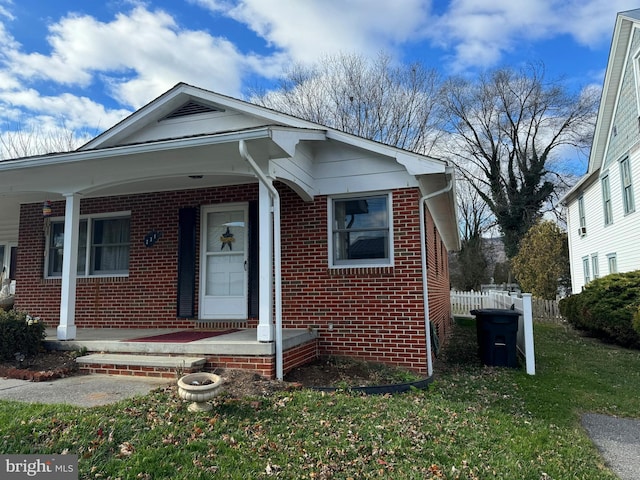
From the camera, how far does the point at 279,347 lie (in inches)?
213

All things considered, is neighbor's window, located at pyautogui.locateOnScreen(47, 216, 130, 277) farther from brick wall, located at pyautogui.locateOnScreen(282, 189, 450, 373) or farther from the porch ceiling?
brick wall, located at pyautogui.locateOnScreen(282, 189, 450, 373)

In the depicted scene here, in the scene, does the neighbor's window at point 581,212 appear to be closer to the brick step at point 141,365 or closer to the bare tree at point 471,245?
the bare tree at point 471,245

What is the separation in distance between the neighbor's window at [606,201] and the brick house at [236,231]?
968 cm

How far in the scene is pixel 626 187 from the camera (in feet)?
43.8

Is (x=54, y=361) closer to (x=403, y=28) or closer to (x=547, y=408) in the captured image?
(x=547, y=408)

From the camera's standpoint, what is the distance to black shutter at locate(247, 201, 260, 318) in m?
7.22

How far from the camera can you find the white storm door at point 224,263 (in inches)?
294

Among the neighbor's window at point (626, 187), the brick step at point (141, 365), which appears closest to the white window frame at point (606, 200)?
the neighbor's window at point (626, 187)

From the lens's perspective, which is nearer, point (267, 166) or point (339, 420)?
point (339, 420)

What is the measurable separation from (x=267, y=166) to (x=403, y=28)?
498 inches

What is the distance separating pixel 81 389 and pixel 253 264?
3219mm

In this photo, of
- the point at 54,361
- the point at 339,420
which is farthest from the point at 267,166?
the point at 54,361

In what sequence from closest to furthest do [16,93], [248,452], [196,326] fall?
1. [248,452]
2. [196,326]
3. [16,93]

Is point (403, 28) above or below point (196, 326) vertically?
above
